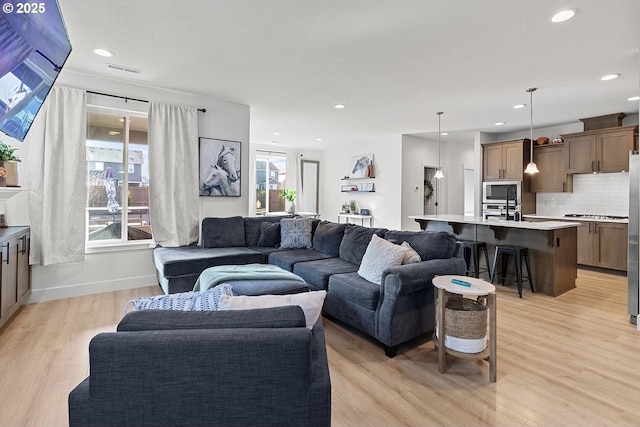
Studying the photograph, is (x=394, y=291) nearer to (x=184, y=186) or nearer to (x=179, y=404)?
(x=179, y=404)

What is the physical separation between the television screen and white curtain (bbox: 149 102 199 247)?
6.74ft

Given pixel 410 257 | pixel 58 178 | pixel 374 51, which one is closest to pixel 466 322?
pixel 410 257

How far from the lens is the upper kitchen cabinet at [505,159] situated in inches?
252

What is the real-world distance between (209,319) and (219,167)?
4.07m

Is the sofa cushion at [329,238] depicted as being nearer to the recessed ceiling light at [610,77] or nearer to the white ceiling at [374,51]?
the white ceiling at [374,51]

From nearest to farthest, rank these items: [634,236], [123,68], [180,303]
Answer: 1. [180,303]
2. [634,236]
3. [123,68]

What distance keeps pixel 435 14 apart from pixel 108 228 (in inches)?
175

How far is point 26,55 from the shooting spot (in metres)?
1.74

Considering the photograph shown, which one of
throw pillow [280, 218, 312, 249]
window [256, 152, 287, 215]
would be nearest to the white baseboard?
throw pillow [280, 218, 312, 249]

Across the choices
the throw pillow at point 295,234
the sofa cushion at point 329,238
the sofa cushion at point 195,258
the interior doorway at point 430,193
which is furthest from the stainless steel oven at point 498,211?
the sofa cushion at point 195,258

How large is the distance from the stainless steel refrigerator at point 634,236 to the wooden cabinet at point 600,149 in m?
2.59

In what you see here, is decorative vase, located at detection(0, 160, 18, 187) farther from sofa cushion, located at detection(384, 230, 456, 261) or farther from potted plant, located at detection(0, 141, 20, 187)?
sofa cushion, located at detection(384, 230, 456, 261)

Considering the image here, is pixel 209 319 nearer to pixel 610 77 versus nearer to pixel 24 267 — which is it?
pixel 24 267

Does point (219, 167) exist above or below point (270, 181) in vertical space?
below
